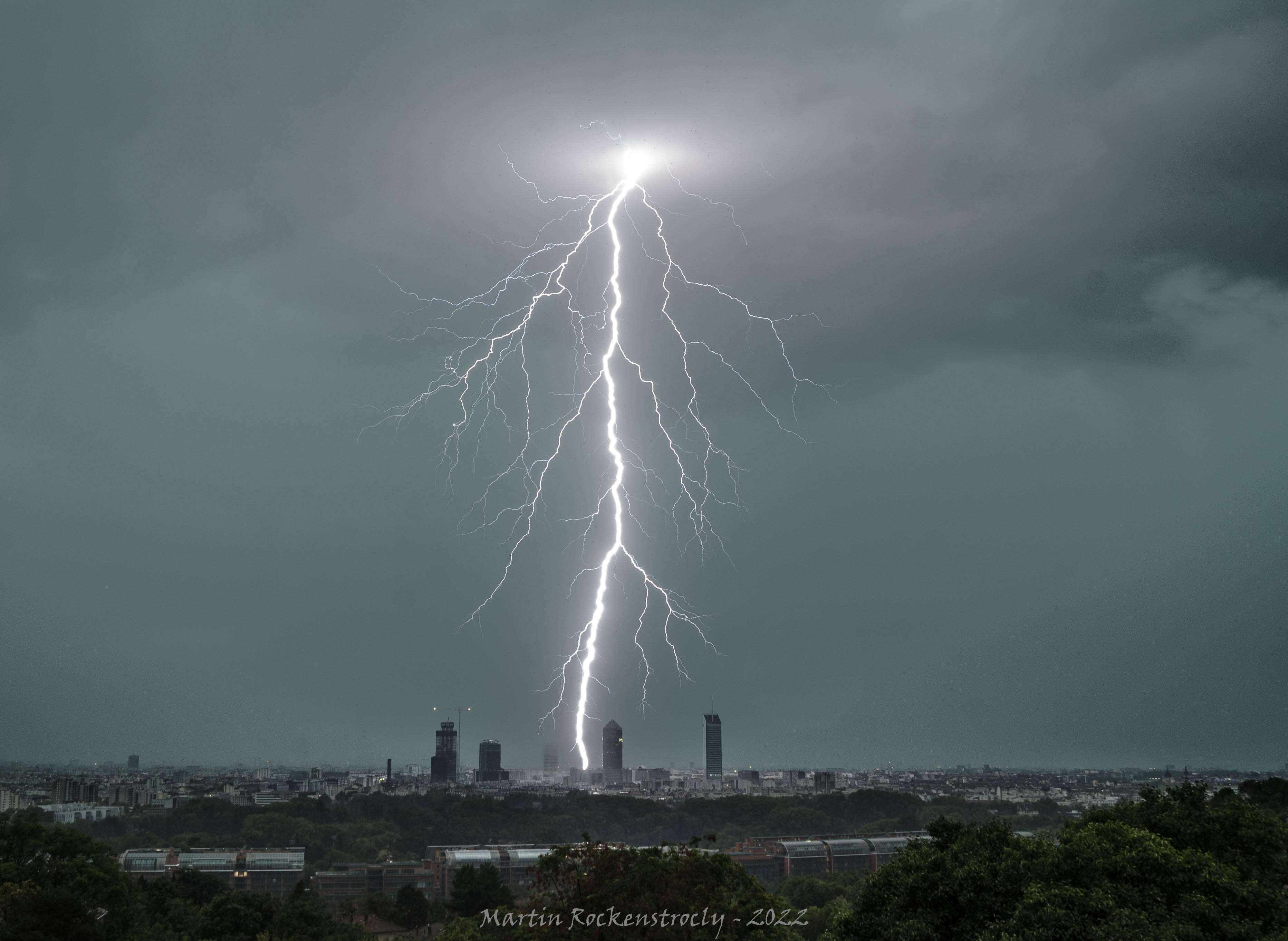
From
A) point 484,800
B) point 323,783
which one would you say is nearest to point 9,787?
point 323,783

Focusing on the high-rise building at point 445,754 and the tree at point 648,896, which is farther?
the high-rise building at point 445,754

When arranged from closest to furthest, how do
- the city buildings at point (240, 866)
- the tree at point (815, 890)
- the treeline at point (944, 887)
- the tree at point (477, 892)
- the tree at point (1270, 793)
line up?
the treeline at point (944, 887) < the tree at point (1270, 793) < the tree at point (477, 892) < the tree at point (815, 890) < the city buildings at point (240, 866)

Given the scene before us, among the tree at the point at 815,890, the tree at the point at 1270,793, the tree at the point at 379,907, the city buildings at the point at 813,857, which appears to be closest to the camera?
the tree at the point at 1270,793

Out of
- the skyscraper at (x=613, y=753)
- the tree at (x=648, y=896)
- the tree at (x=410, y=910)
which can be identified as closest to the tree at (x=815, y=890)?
the tree at (x=410, y=910)

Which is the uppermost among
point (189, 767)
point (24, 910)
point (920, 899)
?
point (920, 899)

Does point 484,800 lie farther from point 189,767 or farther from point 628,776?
point 189,767

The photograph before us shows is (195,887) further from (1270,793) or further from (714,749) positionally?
(714,749)

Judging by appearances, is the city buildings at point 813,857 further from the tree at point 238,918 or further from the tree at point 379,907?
the tree at point 238,918
